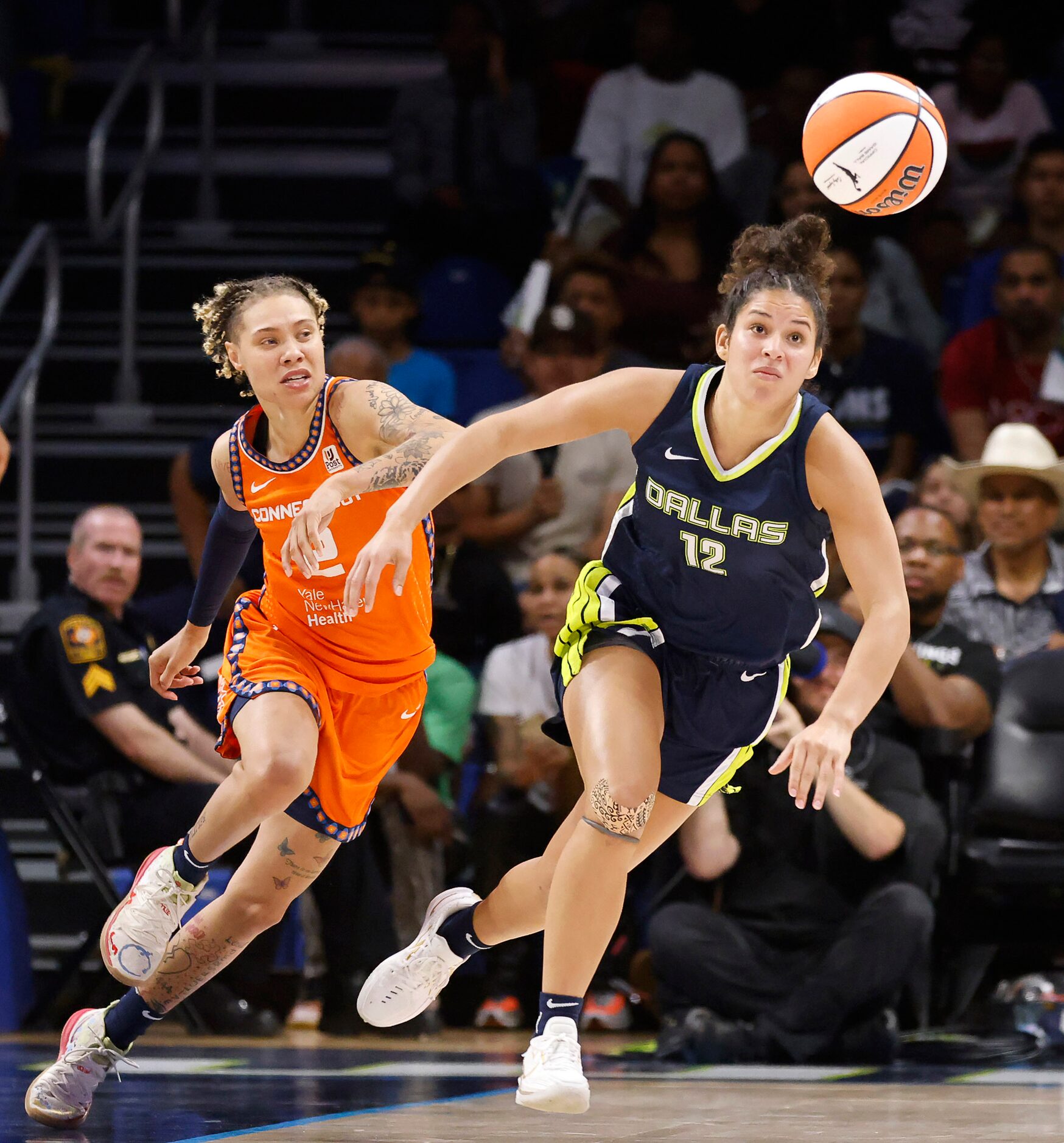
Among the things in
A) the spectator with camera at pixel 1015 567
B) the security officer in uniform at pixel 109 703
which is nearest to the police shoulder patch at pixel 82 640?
the security officer in uniform at pixel 109 703

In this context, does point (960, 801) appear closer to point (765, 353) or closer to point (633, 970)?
point (633, 970)

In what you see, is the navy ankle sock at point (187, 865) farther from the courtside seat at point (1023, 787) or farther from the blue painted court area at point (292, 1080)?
the courtside seat at point (1023, 787)

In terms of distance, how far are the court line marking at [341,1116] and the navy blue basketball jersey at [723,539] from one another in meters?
1.43

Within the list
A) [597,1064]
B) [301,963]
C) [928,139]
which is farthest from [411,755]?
[928,139]

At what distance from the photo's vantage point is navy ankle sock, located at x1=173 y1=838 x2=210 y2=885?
4574 mm

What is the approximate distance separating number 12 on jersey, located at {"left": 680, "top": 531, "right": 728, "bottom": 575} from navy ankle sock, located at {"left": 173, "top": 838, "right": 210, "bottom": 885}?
1.45 metres

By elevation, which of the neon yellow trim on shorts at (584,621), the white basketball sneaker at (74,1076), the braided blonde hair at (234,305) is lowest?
the white basketball sneaker at (74,1076)

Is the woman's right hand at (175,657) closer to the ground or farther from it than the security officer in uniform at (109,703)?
farther from it

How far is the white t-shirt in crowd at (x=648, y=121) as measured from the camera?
31.3 feet

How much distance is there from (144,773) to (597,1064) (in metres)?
2.23

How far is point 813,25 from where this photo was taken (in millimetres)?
10250

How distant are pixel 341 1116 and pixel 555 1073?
969 mm

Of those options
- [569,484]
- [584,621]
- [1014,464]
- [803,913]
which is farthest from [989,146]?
[584,621]

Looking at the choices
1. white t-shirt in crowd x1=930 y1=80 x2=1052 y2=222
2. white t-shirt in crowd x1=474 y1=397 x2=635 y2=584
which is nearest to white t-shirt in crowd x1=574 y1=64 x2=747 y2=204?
white t-shirt in crowd x1=930 y1=80 x2=1052 y2=222
